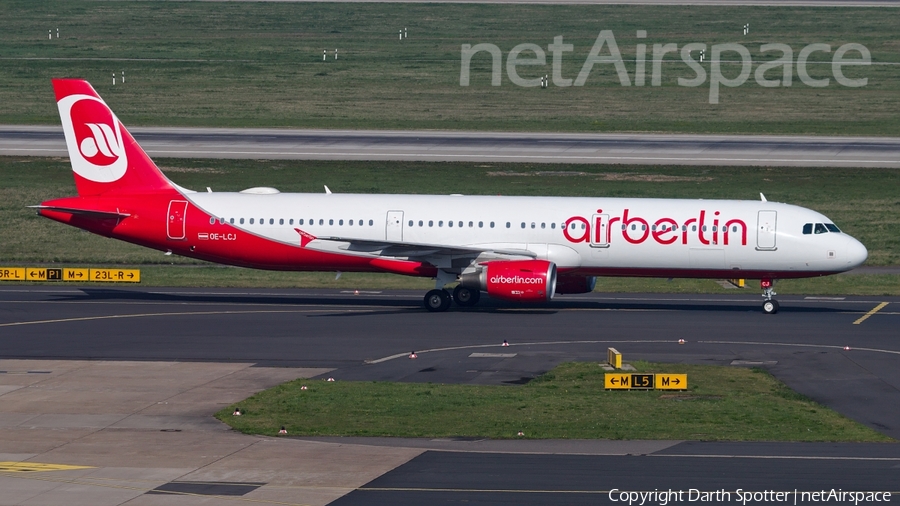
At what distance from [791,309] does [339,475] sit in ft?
90.7

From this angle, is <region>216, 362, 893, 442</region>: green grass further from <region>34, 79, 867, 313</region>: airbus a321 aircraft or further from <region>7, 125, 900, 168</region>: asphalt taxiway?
<region>7, 125, 900, 168</region>: asphalt taxiway

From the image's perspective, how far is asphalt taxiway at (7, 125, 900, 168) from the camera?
75.9 metres

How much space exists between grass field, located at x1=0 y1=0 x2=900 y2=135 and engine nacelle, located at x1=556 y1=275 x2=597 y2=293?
4522cm

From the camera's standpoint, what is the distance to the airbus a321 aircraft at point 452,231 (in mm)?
44625

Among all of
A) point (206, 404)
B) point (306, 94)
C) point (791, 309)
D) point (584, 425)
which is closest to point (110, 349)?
point (206, 404)

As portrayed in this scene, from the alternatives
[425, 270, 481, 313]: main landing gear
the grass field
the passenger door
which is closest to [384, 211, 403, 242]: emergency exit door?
[425, 270, 481, 313]: main landing gear

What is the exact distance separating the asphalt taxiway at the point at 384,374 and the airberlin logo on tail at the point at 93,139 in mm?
5112

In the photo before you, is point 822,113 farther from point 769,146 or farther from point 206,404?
point 206,404

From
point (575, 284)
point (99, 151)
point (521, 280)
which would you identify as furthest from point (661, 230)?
point (99, 151)

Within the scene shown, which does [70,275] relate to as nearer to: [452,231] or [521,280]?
[452,231]

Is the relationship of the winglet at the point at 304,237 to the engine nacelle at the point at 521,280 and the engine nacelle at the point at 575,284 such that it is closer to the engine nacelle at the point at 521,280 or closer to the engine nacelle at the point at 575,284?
the engine nacelle at the point at 521,280

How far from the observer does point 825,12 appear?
496 feet

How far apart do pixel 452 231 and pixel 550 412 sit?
1807 centimetres

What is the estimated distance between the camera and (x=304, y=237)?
4612 centimetres
